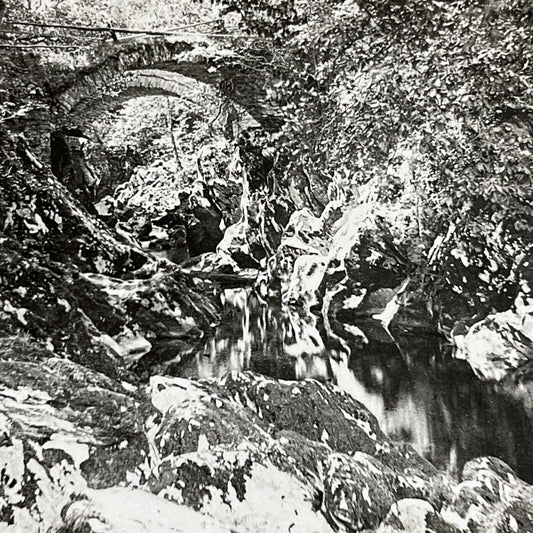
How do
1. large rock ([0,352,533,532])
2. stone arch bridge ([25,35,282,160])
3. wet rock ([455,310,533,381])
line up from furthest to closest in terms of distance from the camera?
1. stone arch bridge ([25,35,282,160])
2. wet rock ([455,310,533,381])
3. large rock ([0,352,533,532])

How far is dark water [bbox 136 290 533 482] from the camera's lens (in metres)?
1.88

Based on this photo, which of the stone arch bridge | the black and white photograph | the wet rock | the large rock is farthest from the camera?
the stone arch bridge

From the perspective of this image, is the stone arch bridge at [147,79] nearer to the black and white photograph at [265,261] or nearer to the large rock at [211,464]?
the black and white photograph at [265,261]

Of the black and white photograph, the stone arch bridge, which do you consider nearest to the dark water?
the black and white photograph

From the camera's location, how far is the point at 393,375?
82.4 inches

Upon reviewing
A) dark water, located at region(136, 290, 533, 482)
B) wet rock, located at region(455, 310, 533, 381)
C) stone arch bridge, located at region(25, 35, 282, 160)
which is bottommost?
dark water, located at region(136, 290, 533, 482)

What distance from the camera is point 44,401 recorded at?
200 cm

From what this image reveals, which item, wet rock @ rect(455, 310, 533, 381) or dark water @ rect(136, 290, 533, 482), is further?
wet rock @ rect(455, 310, 533, 381)

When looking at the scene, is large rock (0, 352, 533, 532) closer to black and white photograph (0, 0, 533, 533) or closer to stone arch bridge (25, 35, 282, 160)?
black and white photograph (0, 0, 533, 533)

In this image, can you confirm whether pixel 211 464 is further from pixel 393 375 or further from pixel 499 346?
pixel 499 346

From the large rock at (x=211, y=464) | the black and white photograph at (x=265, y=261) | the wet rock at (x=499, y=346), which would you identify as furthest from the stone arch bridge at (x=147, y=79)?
the wet rock at (x=499, y=346)

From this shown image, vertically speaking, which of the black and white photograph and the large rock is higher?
the black and white photograph

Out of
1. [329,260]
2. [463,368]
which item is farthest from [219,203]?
[463,368]

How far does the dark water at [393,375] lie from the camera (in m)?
1.88
